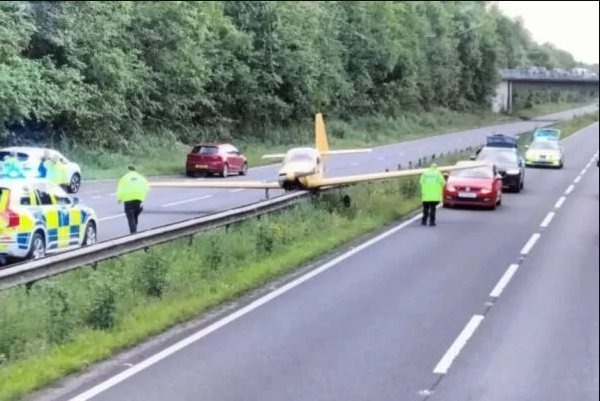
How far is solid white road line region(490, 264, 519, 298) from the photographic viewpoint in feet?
52.9

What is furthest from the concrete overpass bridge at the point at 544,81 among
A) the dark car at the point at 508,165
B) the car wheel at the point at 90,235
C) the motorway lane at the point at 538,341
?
the car wheel at the point at 90,235

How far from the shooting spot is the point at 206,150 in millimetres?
22062

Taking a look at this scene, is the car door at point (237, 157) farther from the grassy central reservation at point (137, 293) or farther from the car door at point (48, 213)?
the car door at point (48, 213)

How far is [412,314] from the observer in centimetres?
1415

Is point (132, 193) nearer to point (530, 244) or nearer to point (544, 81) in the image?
point (530, 244)

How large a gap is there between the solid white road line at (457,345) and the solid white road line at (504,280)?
212 cm

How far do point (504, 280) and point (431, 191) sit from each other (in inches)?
339

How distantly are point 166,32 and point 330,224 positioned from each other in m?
5.95

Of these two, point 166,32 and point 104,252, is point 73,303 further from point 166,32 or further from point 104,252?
point 166,32

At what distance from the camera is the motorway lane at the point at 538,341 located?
32.3 ft

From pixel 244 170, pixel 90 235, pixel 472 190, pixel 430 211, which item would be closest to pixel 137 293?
pixel 90 235

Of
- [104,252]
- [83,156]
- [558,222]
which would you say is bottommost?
[558,222]

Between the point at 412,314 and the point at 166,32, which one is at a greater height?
the point at 166,32

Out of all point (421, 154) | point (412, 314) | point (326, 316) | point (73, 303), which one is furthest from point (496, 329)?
point (421, 154)
